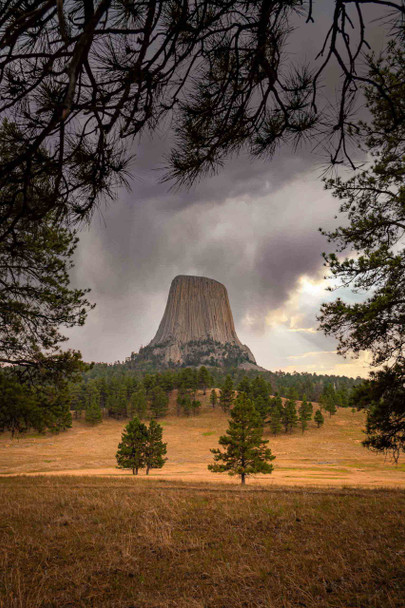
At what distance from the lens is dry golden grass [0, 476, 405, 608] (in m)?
2.70

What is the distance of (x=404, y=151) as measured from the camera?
5930 mm

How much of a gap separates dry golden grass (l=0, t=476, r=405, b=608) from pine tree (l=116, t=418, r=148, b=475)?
2804 centimetres

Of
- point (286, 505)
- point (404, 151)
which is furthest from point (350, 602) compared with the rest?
point (404, 151)

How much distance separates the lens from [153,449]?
32.6m

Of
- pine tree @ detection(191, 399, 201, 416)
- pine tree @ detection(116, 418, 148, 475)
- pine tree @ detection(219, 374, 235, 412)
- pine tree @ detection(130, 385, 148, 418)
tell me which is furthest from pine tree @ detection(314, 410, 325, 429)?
pine tree @ detection(116, 418, 148, 475)

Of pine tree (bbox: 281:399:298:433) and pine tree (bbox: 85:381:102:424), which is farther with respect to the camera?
pine tree (bbox: 85:381:102:424)

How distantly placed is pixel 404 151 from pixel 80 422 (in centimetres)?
7778

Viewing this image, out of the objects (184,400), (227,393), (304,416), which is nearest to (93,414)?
(184,400)

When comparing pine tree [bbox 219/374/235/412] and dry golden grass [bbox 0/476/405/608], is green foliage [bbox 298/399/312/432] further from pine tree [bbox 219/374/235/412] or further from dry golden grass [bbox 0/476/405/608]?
dry golden grass [bbox 0/476/405/608]

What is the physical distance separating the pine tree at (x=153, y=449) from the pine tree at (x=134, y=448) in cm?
45

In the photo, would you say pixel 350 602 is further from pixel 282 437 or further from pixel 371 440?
pixel 282 437

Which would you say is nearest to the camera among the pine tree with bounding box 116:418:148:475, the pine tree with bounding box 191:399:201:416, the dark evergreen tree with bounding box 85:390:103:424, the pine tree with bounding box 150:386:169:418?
the pine tree with bounding box 116:418:148:475

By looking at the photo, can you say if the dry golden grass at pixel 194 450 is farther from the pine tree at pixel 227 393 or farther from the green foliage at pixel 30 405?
the green foliage at pixel 30 405

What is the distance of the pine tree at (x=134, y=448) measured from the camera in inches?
1245
